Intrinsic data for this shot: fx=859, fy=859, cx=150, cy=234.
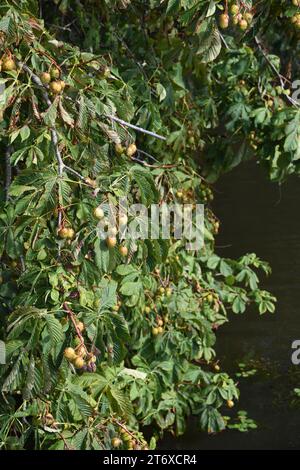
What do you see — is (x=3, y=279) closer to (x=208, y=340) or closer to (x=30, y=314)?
(x=30, y=314)

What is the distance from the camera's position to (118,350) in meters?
2.40

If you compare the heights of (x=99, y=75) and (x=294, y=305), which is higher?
(x=99, y=75)

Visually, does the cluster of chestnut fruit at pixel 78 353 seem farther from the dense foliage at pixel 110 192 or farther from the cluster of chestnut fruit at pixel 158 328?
the cluster of chestnut fruit at pixel 158 328

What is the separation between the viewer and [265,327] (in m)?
6.54

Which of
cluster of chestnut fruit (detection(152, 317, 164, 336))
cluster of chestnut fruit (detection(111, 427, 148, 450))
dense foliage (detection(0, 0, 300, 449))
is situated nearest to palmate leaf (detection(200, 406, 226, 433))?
dense foliage (detection(0, 0, 300, 449))

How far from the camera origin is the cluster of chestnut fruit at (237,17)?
2812 mm

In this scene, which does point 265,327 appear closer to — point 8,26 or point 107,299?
point 107,299

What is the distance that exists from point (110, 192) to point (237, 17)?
950mm

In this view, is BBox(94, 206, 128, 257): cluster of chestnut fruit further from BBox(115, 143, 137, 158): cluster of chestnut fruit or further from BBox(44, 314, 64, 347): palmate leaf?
BBox(115, 143, 137, 158): cluster of chestnut fruit

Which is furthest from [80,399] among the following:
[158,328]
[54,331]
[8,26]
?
[158,328]

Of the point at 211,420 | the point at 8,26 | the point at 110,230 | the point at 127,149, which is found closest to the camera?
the point at 110,230

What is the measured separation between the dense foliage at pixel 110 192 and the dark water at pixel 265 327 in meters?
0.43

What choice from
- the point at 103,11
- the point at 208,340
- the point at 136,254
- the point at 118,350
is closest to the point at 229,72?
the point at 103,11
